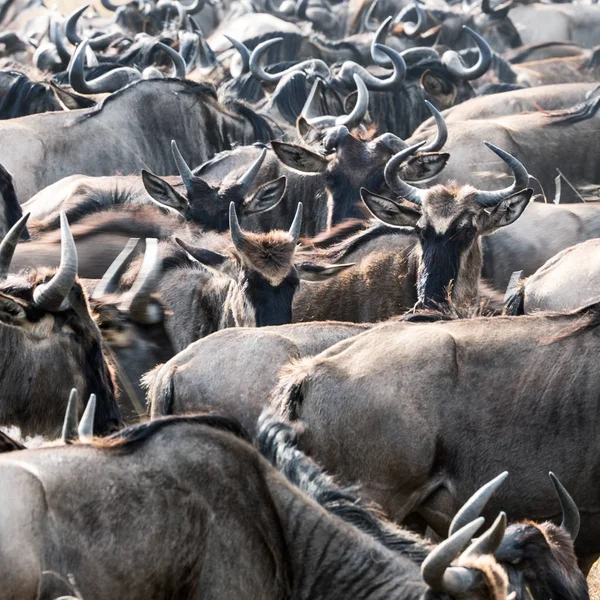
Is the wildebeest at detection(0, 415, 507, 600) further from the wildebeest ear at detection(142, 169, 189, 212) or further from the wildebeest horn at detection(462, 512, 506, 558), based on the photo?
the wildebeest ear at detection(142, 169, 189, 212)

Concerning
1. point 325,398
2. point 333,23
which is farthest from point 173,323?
point 333,23

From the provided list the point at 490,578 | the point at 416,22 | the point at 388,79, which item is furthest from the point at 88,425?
the point at 416,22

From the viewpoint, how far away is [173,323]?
742cm

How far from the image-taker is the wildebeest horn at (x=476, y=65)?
15.7m

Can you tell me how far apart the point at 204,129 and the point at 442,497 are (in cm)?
796

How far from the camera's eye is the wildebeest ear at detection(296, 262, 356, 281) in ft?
24.7

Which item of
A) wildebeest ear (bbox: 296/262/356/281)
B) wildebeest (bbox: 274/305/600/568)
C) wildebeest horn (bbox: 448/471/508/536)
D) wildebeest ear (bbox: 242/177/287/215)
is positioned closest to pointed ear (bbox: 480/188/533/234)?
wildebeest ear (bbox: 296/262/356/281)

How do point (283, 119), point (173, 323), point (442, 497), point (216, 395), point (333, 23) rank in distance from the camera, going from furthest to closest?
point (333, 23)
point (283, 119)
point (173, 323)
point (216, 395)
point (442, 497)

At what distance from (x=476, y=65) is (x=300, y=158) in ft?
21.0

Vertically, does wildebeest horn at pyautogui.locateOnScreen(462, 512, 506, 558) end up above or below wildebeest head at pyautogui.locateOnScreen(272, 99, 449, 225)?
Result: above

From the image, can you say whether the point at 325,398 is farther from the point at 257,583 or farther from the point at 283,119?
the point at 283,119

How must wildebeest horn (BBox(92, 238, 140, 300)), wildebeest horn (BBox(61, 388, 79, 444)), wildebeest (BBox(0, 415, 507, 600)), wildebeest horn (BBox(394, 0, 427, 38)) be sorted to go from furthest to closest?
wildebeest horn (BBox(394, 0, 427, 38)), wildebeest horn (BBox(92, 238, 140, 300)), wildebeest horn (BBox(61, 388, 79, 444)), wildebeest (BBox(0, 415, 507, 600))

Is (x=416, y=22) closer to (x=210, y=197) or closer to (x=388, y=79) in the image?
(x=388, y=79)

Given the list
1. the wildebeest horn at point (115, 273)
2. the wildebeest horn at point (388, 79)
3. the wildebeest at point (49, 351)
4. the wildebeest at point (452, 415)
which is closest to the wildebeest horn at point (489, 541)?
the wildebeest at point (452, 415)
